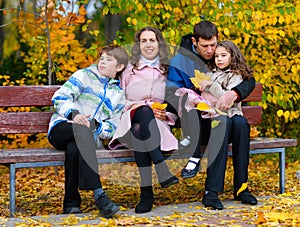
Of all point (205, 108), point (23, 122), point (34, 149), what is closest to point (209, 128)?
point (205, 108)

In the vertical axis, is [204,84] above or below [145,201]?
above

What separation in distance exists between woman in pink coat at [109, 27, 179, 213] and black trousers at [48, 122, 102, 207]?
349 mm

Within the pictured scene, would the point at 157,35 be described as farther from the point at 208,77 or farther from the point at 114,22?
the point at 114,22

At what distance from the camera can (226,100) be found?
4.68 m

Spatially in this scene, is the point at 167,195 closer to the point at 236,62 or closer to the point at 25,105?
the point at 236,62

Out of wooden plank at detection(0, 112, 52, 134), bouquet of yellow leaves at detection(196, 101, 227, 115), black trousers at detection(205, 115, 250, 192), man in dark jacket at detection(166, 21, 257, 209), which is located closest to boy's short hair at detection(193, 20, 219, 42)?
man in dark jacket at detection(166, 21, 257, 209)

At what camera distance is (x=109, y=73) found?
4.77 m

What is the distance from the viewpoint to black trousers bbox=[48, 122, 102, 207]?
13.5ft

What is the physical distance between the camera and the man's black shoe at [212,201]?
4418 millimetres

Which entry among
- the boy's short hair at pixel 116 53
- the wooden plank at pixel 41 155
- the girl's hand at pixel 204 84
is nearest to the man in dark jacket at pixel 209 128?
the girl's hand at pixel 204 84

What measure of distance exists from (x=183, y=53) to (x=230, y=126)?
0.79m

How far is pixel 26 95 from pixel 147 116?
1.09 metres

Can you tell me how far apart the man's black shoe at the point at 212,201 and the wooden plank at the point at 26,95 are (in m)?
1.48

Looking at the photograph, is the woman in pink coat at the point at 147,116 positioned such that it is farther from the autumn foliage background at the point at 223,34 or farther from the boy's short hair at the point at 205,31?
the autumn foliage background at the point at 223,34
